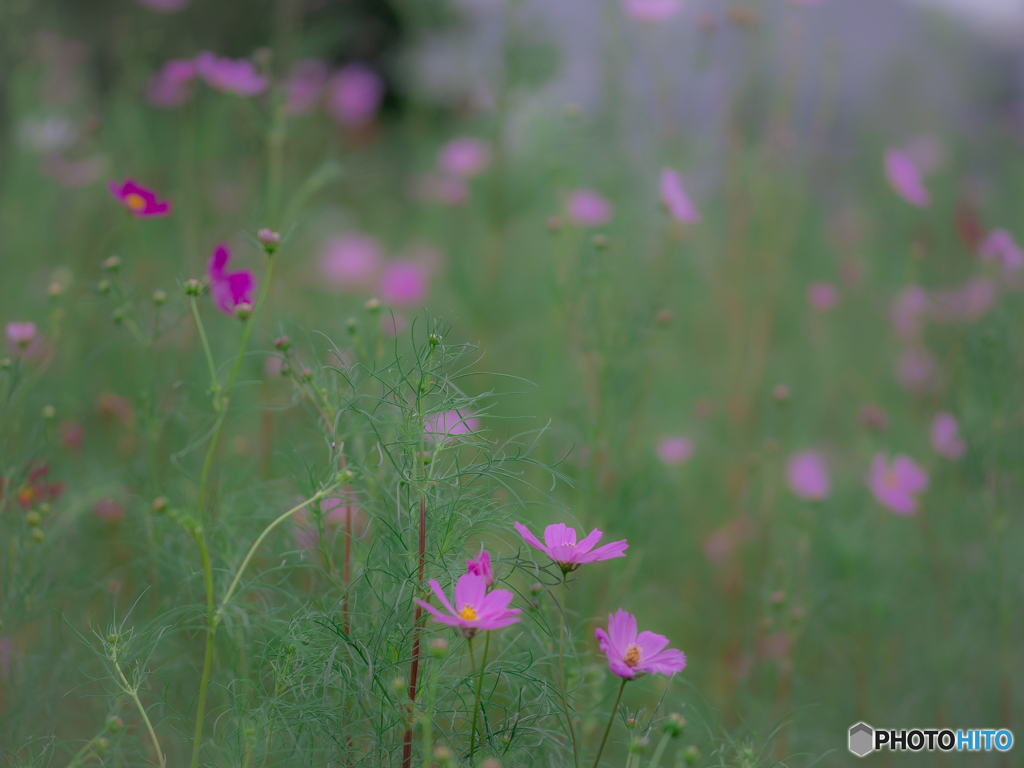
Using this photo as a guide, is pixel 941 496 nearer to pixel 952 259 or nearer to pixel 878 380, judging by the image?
pixel 878 380

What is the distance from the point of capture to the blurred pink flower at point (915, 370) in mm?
1580

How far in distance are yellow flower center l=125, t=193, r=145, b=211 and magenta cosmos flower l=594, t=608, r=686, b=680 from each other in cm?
60

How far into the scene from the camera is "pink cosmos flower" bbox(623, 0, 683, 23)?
1.31 m

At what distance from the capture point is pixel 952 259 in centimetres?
221

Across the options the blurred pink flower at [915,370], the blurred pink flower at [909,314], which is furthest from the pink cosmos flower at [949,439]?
the blurred pink flower at [915,370]

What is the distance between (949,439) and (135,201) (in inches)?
42.1

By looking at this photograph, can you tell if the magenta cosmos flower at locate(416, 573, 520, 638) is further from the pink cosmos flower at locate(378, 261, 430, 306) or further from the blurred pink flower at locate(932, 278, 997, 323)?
the blurred pink flower at locate(932, 278, 997, 323)

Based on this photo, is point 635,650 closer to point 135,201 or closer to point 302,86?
point 135,201

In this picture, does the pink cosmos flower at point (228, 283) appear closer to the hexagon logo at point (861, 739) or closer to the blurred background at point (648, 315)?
the blurred background at point (648, 315)

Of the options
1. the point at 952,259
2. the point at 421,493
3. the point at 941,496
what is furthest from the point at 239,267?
the point at 952,259

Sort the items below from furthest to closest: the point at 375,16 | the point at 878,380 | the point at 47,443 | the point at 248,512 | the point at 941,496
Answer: the point at 375,16
the point at 878,380
the point at 941,496
the point at 248,512
the point at 47,443

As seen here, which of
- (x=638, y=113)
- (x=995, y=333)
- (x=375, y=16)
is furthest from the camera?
(x=375, y=16)

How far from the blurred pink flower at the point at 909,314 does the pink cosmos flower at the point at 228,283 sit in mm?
1151

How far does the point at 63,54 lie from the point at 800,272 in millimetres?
2130
